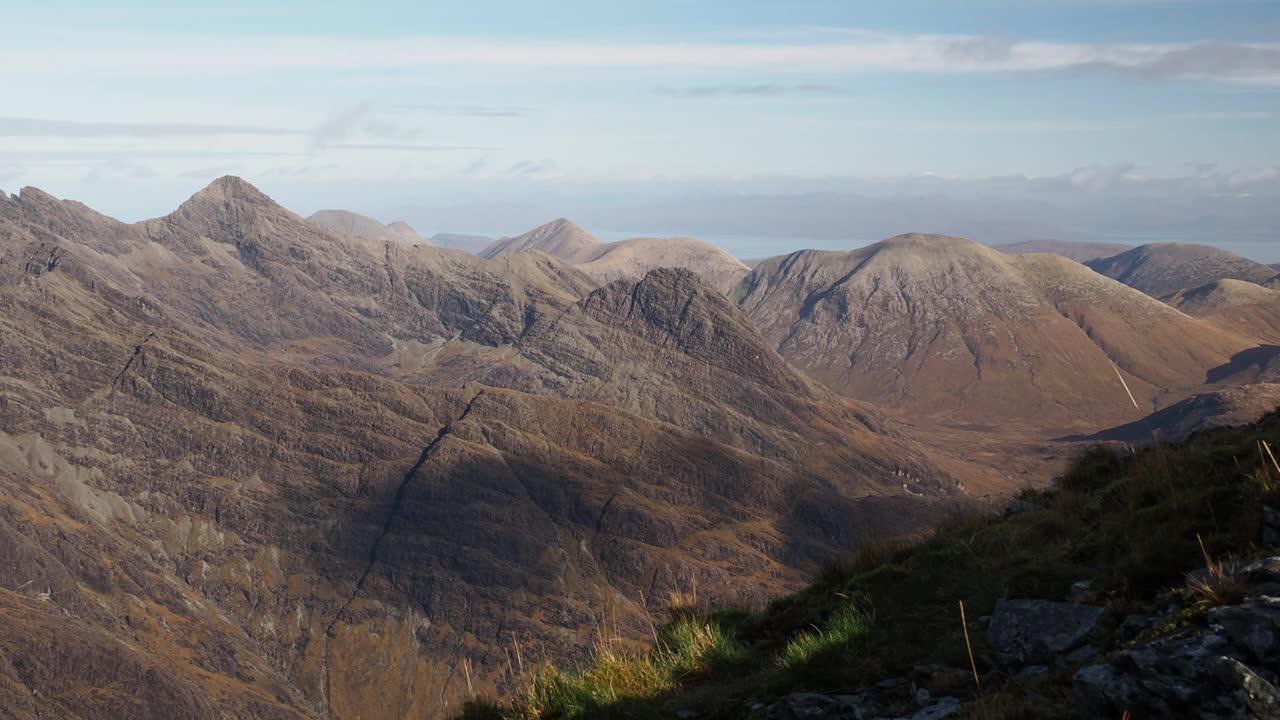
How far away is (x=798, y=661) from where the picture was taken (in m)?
14.4

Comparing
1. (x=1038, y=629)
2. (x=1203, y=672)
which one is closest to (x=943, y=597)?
(x=1038, y=629)

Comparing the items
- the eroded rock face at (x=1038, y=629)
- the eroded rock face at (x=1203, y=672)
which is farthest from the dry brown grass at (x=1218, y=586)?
the eroded rock face at (x=1038, y=629)

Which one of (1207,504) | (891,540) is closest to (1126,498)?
(1207,504)

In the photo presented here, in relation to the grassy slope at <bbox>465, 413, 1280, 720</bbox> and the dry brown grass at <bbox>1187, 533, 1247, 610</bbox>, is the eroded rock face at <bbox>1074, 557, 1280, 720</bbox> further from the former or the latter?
the grassy slope at <bbox>465, 413, 1280, 720</bbox>

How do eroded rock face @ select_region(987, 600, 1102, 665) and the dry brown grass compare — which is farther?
eroded rock face @ select_region(987, 600, 1102, 665)

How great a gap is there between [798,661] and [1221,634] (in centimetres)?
573

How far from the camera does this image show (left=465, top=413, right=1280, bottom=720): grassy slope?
43.5ft

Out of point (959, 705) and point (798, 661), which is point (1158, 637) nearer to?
point (959, 705)

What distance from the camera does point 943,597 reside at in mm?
15578

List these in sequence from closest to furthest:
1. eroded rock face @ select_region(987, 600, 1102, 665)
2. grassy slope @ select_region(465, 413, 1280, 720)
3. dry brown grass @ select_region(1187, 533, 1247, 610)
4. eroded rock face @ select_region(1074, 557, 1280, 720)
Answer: eroded rock face @ select_region(1074, 557, 1280, 720), dry brown grass @ select_region(1187, 533, 1247, 610), eroded rock face @ select_region(987, 600, 1102, 665), grassy slope @ select_region(465, 413, 1280, 720)

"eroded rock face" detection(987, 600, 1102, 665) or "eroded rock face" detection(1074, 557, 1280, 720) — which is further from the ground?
"eroded rock face" detection(1074, 557, 1280, 720)

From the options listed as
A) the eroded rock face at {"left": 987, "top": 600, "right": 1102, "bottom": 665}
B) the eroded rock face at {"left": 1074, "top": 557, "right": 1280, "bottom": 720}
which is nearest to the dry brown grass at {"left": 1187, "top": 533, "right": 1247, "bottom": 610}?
the eroded rock face at {"left": 1074, "top": 557, "right": 1280, "bottom": 720}

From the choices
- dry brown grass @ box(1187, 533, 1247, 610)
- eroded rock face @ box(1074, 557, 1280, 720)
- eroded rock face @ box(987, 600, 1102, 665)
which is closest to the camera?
eroded rock face @ box(1074, 557, 1280, 720)

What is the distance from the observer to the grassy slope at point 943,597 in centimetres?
1327
